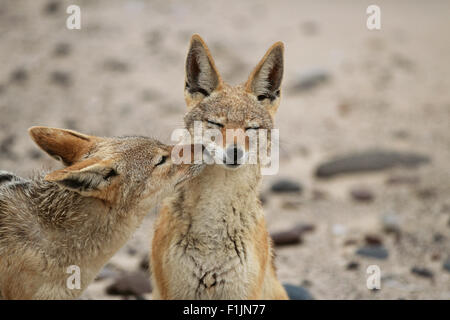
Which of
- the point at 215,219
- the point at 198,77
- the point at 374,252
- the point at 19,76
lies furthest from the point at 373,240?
the point at 19,76

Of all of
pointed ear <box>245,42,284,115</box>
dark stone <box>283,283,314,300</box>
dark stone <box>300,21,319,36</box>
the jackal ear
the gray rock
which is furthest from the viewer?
dark stone <box>300,21,319,36</box>

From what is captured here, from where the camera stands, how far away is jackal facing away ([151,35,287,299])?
6.41 metres

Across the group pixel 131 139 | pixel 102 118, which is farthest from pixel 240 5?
pixel 131 139

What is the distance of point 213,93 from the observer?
6.71 meters

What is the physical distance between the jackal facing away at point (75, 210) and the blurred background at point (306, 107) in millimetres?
2368

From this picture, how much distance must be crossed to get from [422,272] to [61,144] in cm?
592

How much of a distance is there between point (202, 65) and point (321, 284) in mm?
4107

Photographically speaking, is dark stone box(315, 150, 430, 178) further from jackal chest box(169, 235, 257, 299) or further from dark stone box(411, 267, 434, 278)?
jackal chest box(169, 235, 257, 299)

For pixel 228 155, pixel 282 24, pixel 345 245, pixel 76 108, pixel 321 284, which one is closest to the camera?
pixel 228 155

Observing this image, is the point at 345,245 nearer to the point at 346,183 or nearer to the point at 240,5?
the point at 346,183

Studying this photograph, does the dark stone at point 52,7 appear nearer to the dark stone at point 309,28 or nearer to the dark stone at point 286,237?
the dark stone at point 309,28

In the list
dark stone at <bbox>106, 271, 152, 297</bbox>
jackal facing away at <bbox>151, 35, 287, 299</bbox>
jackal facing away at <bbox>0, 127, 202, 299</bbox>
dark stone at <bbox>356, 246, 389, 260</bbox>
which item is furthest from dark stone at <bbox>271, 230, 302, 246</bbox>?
jackal facing away at <bbox>0, 127, 202, 299</bbox>

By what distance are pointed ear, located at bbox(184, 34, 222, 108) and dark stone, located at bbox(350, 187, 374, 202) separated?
19.3 ft

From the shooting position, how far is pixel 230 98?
6.57 meters
